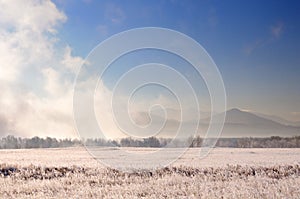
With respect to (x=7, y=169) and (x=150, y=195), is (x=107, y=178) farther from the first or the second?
(x=7, y=169)

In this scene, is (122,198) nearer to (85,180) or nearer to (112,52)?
(85,180)

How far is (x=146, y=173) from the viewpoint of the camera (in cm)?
1898

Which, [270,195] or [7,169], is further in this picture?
[7,169]

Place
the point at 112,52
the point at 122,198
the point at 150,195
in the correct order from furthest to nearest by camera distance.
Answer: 1. the point at 112,52
2. the point at 150,195
3. the point at 122,198

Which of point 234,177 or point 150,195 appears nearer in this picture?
point 150,195

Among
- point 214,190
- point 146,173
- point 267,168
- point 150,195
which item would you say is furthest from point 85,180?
point 267,168

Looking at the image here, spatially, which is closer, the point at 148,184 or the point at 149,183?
the point at 148,184

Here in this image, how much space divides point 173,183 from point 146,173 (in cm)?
336

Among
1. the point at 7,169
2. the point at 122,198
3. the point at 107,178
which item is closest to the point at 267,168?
the point at 107,178

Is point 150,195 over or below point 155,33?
below


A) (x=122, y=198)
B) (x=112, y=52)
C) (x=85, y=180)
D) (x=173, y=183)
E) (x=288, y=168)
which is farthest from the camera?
(x=288, y=168)

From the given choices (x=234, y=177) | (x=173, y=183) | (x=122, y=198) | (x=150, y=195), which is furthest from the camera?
(x=234, y=177)

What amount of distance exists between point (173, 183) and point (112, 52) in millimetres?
8162

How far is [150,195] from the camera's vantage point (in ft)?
42.6
